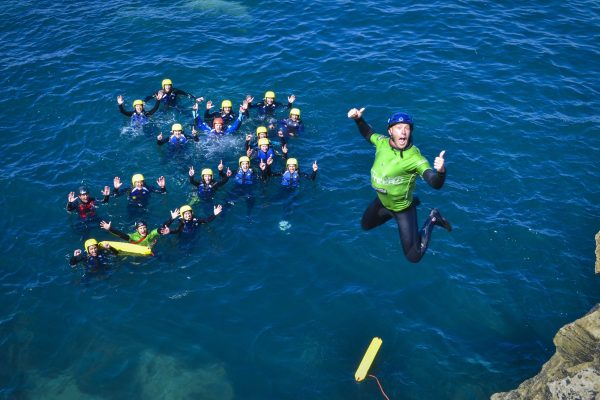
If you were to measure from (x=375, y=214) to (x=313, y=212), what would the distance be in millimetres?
7148

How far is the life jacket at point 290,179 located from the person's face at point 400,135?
9533mm

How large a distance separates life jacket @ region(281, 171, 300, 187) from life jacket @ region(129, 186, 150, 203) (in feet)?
17.2

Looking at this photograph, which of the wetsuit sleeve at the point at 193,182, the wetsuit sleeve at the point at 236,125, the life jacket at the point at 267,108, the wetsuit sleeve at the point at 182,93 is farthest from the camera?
the wetsuit sleeve at the point at 182,93

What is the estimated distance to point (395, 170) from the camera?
1060cm

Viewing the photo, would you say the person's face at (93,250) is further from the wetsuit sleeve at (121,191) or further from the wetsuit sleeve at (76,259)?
the wetsuit sleeve at (121,191)

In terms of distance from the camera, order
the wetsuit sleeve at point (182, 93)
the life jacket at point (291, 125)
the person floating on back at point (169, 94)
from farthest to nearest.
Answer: the wetsuit sleeve at point (182, 93)
the person floating on back at point (169, 94)
the life jacket at point (291, 125)

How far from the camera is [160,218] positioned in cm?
1933

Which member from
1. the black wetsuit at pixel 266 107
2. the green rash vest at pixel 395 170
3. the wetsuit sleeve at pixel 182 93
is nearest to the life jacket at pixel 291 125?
the black wetsuit at pixel 266 107

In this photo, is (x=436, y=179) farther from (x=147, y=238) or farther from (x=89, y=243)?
(x=89, y=243)

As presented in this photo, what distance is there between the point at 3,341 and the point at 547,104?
23789 millimetres

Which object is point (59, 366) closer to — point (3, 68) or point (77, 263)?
point (77, 263)

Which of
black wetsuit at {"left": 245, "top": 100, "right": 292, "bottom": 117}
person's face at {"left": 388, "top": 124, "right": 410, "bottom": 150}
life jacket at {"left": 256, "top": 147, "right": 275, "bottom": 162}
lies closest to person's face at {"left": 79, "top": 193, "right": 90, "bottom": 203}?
life jacket at {"left": 256, "top": 147, "right": 275, "bottom": 162}

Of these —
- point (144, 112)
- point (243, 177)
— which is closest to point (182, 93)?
point (144, 112)

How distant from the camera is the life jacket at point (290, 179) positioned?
776 inches
